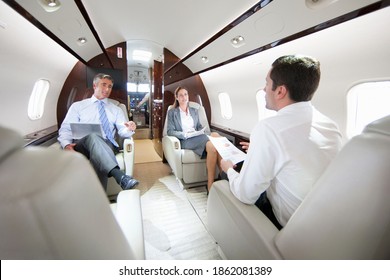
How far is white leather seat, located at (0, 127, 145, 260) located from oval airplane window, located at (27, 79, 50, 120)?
8.46 ft

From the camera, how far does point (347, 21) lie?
1203 mm

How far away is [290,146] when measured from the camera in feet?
2.71

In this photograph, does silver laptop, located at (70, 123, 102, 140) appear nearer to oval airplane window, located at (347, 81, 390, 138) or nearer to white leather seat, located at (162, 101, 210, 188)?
white leather seat, located at (162, 101, 210, 188)

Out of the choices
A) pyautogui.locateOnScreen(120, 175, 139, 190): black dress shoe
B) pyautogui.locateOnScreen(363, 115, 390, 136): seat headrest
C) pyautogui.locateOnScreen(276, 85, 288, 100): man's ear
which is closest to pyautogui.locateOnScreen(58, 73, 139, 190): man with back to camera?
pyautogui.locateOnScreen(120, 175, 139, 190): black dress shoe

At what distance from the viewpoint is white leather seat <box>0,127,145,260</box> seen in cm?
28

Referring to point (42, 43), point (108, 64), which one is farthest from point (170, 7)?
point (108, 64)

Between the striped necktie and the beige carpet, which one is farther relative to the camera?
the beige carpet

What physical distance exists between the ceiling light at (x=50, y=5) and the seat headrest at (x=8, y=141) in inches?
58.9

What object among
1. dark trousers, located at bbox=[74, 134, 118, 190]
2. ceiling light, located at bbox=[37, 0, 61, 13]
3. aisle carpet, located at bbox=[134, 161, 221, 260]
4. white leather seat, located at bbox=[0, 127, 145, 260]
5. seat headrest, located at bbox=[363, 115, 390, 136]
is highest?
ceiling light, located at bbox=[37, 0, 61, 13]

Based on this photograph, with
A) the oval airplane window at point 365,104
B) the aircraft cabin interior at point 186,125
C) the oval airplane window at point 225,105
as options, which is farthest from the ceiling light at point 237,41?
the oval airplane window at point 225,105

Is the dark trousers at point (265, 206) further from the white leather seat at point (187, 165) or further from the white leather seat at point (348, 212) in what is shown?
the white leather seat at point (187, 165)

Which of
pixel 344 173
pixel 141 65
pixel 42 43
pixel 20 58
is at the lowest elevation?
pixel 344 173
